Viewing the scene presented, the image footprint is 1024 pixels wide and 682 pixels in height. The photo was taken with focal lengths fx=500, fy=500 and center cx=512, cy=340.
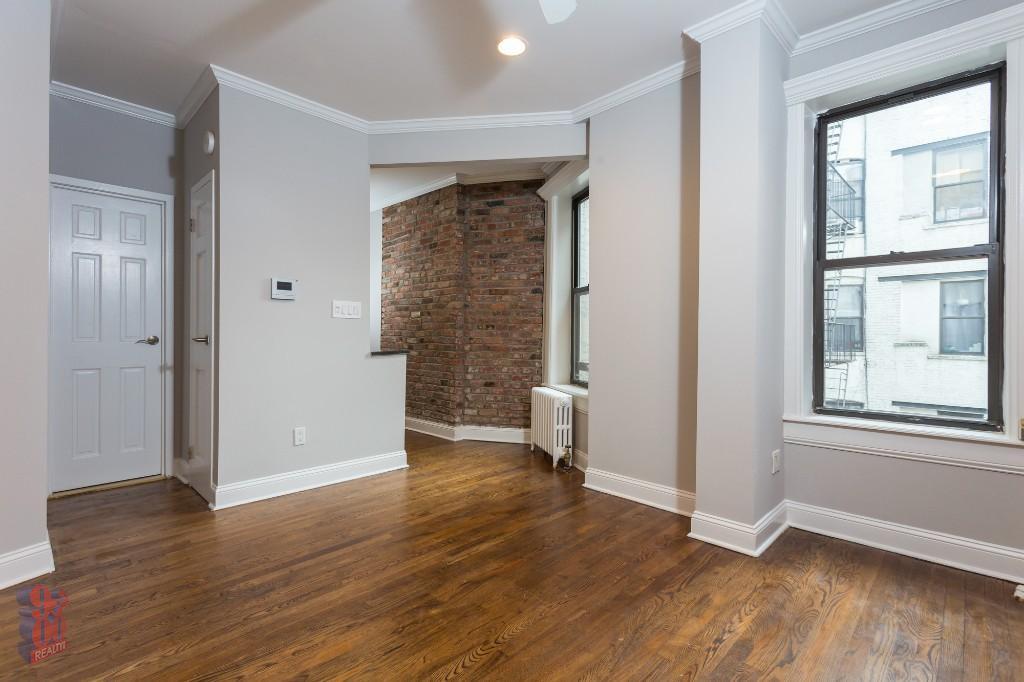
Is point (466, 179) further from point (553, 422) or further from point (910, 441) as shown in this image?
point (910, 441)

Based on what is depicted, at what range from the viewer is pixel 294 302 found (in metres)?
Answer: 3.35

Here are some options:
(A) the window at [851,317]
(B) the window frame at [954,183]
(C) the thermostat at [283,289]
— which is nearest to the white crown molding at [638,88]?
(B) the window frame at [954,183]

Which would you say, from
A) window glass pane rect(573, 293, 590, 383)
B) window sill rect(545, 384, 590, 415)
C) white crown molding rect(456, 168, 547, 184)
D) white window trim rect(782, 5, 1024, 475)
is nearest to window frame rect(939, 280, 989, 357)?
white window trim rect(782, 5, 1024, 475)

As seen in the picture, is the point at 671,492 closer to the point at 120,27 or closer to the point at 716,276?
the point at 716,276

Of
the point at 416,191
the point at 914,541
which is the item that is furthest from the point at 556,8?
the point at 416,191

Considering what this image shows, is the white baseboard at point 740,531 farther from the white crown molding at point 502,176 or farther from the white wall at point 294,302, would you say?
the white crown molding at point 502,176

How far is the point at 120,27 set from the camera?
2617mm

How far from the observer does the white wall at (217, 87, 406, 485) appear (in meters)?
3.07

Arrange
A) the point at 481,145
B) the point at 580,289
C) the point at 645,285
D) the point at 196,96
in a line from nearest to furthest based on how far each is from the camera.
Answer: the point at 645,285 → the point at 196,96 → the point at 481,145 → the point at 580,289

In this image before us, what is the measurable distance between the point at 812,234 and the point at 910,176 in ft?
1.59

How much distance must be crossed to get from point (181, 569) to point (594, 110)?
3.50m

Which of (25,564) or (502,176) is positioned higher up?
(502,176)

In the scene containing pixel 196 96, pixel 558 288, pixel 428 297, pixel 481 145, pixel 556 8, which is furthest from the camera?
pixel 428 297

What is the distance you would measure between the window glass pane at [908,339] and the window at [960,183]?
24 centimetres
